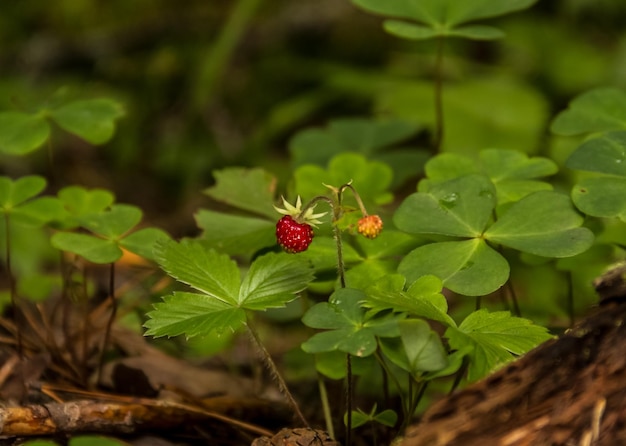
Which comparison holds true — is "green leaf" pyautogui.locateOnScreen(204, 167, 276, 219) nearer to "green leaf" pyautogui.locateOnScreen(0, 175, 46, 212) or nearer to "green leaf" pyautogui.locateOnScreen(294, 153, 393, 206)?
"green leaf" pyautogui.locateOnScreen(294, 153, 393, 206)

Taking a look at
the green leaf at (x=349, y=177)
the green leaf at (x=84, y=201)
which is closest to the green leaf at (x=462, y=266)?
the green leaf at (x=349, y=177)

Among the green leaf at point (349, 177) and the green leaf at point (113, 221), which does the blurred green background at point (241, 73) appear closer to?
the green leaf at point (349, 177)

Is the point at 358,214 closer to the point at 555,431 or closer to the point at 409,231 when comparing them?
the point at 409,231

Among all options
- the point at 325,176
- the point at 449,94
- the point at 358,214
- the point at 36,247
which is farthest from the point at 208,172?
the point at 358,214

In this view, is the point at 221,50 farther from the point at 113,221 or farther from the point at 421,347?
the point at 421,347

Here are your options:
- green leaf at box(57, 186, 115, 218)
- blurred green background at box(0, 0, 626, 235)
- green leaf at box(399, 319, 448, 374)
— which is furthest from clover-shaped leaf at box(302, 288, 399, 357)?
blurred green background at box(0, 0, 626, 235)

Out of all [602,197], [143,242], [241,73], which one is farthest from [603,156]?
[241,73]
